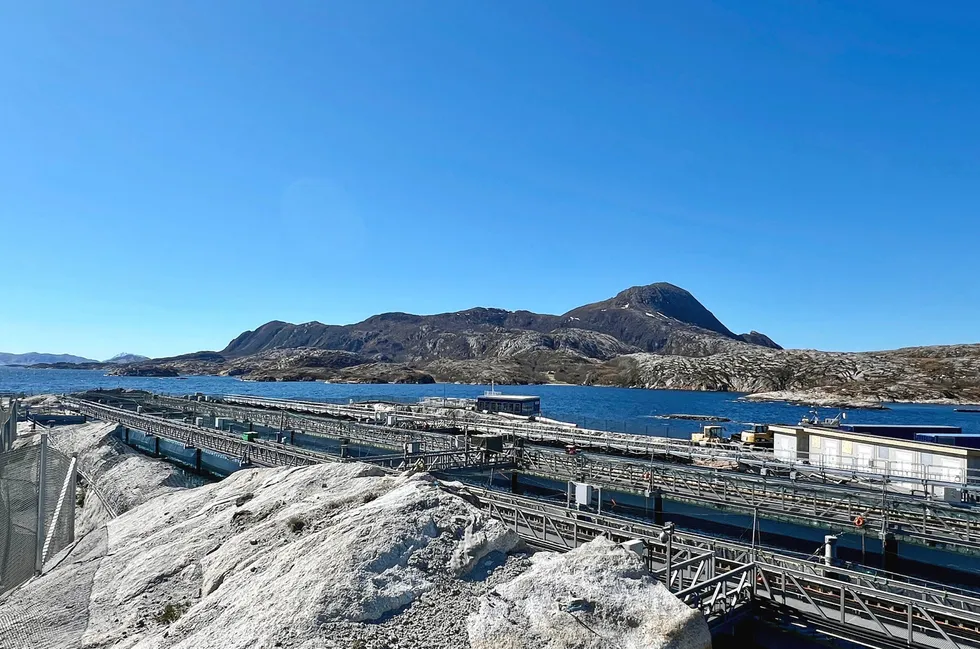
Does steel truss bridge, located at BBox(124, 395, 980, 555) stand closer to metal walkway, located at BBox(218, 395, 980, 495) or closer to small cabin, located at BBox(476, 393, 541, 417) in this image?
metal walkway, located at BBox(218, 395, 980, 495)

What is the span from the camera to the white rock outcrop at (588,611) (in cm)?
1128

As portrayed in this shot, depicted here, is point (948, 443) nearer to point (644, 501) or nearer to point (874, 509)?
point (874, 509)

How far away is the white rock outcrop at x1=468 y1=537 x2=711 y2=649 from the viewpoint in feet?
37.0

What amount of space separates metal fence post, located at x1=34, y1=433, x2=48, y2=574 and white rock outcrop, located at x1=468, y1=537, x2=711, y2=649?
42.3 feet

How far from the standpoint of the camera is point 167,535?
67.7ft

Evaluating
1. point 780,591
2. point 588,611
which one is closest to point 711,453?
point 780,591

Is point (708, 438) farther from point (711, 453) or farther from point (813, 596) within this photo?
point (813, 596)

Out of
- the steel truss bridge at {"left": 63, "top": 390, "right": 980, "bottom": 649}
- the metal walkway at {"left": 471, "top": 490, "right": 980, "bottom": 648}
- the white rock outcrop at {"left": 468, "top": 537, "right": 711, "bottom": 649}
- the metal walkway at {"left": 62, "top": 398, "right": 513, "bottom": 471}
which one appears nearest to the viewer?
the white rock outcrop at {"left": 468, "top": 537, "right": 711, "bottom": 649}

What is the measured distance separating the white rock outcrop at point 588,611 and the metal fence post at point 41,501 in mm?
12902

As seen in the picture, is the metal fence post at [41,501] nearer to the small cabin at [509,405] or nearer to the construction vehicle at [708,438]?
Result: the construction vehicle at [708,438]

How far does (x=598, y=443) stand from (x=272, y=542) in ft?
168

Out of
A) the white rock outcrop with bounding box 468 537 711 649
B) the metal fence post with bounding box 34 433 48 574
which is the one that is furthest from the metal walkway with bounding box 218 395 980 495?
the metal fence post with bounding box 34 433 48 574

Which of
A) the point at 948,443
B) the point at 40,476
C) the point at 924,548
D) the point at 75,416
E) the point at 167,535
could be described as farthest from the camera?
the point at 75,416

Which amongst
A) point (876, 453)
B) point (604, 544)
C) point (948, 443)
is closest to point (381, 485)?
point (604, 544)
